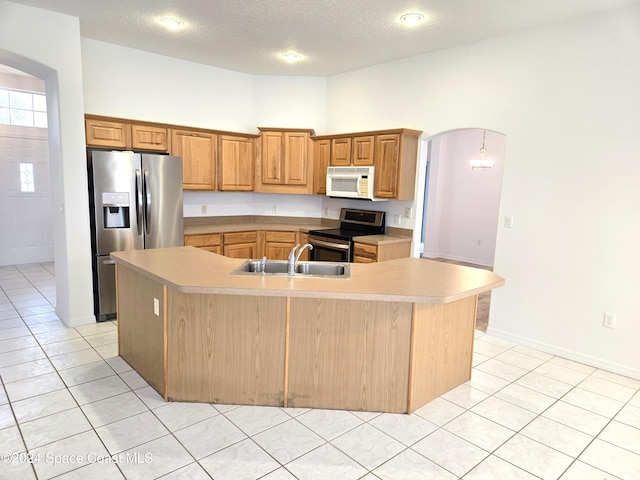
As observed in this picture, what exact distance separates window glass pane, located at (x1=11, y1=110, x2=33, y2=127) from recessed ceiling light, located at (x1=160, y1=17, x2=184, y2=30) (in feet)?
13.6

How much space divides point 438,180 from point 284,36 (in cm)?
525

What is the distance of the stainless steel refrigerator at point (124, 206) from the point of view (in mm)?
4113

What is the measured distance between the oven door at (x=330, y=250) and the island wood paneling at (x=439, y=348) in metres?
1.94

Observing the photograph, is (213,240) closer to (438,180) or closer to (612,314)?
(612,314)

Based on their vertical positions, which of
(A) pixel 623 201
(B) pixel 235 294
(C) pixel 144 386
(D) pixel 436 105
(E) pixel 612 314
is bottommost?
(C) pixel 144 386

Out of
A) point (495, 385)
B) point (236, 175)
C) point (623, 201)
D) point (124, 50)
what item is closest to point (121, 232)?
point (236, 175)

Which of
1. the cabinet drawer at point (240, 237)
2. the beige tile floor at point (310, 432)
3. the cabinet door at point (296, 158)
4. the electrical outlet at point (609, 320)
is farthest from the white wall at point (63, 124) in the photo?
the electrical outlet at point (609, 320)

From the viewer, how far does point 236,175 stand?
5.53 meters

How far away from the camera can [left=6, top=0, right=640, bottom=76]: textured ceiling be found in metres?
3.36

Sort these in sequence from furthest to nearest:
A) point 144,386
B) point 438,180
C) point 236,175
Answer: point 438,180, point 236,175, point 144,386

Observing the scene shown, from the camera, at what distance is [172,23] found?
13.0 feet

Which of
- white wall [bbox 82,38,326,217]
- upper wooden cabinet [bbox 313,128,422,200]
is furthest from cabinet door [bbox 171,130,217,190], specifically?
upper wooden cabinet [bbox 313,128,422,200]

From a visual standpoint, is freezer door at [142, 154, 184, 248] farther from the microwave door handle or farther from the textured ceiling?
the microwave door handle

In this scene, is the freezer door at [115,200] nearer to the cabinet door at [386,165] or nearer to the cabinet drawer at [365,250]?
the cabinet drawer at [365,250]
